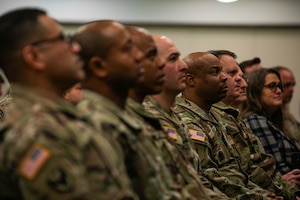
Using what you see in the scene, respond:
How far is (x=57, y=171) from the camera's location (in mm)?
1692

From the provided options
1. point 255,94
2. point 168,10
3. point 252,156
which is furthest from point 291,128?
point 168,10

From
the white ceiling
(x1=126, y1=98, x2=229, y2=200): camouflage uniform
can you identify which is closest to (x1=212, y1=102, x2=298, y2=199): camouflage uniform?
(x1=126, y1=98, x2=229, y2=200): camouflage uniform

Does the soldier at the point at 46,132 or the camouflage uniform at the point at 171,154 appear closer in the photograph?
the soldier at the point at 46,132

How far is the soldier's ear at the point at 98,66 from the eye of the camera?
2.18 m

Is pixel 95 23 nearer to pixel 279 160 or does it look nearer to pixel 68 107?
pixel 68 107

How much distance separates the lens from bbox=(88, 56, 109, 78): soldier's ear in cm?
218

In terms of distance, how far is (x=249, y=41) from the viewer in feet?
21.4

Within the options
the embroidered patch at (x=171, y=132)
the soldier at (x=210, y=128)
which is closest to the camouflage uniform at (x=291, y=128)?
the soldier at (x=210, y=128)

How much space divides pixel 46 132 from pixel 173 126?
1175mm

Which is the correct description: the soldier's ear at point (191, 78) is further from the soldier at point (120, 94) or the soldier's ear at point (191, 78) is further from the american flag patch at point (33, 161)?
the american flag patch at point (33, 161)

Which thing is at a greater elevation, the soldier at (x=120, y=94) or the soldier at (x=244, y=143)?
the soldier at (x=120, y=94)

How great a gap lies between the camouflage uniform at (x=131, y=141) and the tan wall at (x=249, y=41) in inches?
166

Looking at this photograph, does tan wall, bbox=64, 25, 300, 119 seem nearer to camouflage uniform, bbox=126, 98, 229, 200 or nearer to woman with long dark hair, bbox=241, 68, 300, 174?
woman with long dark hair, bbox=241, 68, 300, 174

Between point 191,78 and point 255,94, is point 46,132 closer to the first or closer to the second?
point 191,78
